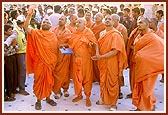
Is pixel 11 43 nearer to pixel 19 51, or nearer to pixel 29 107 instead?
pixel 19 51

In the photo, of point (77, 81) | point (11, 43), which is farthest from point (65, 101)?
point (11, 43)

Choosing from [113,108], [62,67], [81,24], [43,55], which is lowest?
[113,108]

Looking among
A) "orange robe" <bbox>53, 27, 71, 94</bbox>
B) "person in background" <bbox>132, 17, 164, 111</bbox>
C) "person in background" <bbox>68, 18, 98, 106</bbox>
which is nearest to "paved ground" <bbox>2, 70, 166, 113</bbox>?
"person in background" <bbox>68, 18, 98, 106</bbox>

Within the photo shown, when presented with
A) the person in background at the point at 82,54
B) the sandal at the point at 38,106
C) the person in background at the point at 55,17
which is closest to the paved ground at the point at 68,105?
the sandal at the point at 38,106

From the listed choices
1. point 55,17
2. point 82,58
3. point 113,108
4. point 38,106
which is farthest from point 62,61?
point 55,17

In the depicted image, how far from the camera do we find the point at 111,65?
3967mm

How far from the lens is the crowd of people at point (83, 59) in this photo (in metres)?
3.73

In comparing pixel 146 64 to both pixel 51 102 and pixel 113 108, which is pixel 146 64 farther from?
pixel 51 102

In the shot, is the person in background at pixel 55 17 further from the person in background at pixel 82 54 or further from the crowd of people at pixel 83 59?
the person in background at pixel 82 54

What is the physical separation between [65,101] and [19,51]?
0.94m

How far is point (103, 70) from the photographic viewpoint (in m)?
4.06

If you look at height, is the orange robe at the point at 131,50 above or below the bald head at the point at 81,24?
below

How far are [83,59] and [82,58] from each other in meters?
0.02

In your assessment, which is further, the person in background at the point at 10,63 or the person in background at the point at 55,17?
the person in background at the point at 55,17
